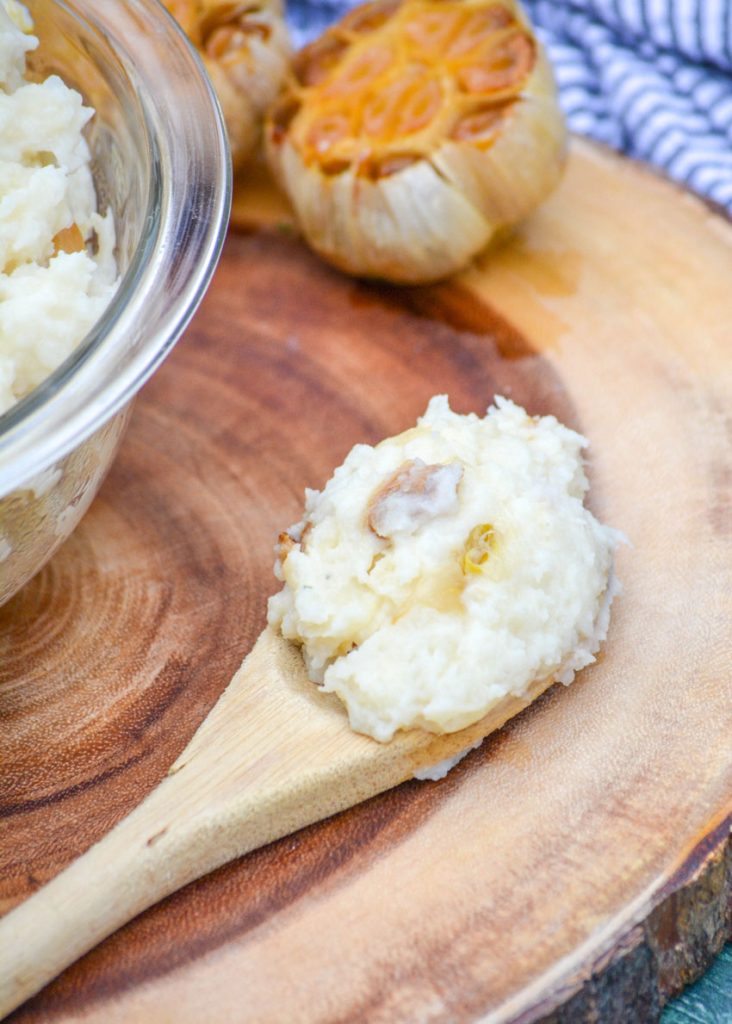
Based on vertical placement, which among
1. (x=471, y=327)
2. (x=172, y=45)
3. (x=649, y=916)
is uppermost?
(x=172, y=45)

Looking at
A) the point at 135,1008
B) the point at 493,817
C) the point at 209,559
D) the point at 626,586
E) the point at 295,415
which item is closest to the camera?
the point at 135,1008

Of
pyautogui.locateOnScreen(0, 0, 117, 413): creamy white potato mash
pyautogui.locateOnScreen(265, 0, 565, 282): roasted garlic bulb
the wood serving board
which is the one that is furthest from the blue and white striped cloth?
pyautogui.locateOnScreen(0, 0, 117, 413): creamy white potato mash

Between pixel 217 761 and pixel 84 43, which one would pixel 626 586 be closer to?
pixel 217 761

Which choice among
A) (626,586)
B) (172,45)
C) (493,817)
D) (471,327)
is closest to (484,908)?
(493,817)

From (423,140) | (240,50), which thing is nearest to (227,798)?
(423,140)

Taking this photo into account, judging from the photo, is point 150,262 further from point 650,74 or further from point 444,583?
point 650,74

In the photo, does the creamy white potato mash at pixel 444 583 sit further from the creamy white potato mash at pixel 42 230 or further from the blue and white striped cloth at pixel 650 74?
Result: the blue and white striped cloth at pixel 650 74

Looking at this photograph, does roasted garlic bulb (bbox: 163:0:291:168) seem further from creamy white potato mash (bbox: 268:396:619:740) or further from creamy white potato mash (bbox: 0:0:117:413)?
creamy white potato mash (bbox: 268:396:619:740)

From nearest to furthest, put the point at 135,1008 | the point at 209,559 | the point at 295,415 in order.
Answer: the point at 135,1008 → the point at 209,559 → the point at 295,415
